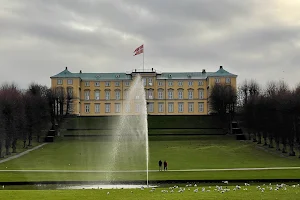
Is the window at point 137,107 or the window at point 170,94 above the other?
the window at point 170,94

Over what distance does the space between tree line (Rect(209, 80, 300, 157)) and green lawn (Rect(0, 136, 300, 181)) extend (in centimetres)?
275

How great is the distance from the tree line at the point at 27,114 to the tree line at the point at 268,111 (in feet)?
94.2

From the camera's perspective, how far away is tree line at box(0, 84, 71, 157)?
54.9 meters

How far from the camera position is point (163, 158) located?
4803cm

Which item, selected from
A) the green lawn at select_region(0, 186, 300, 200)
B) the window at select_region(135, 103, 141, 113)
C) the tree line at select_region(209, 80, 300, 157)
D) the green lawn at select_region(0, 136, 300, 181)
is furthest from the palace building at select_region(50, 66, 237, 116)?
the green lawn at select_region(0, 186, 300, 200)

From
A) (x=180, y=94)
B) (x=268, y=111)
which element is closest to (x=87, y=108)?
(x=180, y=94)

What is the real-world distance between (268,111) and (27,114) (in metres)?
33.0

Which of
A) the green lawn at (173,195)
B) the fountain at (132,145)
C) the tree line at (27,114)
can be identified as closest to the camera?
the green lawn at (173,195)

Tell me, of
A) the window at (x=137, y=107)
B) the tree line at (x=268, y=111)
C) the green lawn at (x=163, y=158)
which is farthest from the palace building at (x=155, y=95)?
the green lawn at (x=163, y=158)

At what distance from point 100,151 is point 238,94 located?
4220 cm

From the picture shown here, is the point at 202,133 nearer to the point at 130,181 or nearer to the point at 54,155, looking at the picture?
the point at 54,155

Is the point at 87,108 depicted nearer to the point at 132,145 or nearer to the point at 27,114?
the point at 27,114

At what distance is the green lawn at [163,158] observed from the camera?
32.1 meters

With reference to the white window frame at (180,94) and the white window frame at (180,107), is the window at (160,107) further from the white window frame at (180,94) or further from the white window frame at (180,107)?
the white window frame at (180,94)
